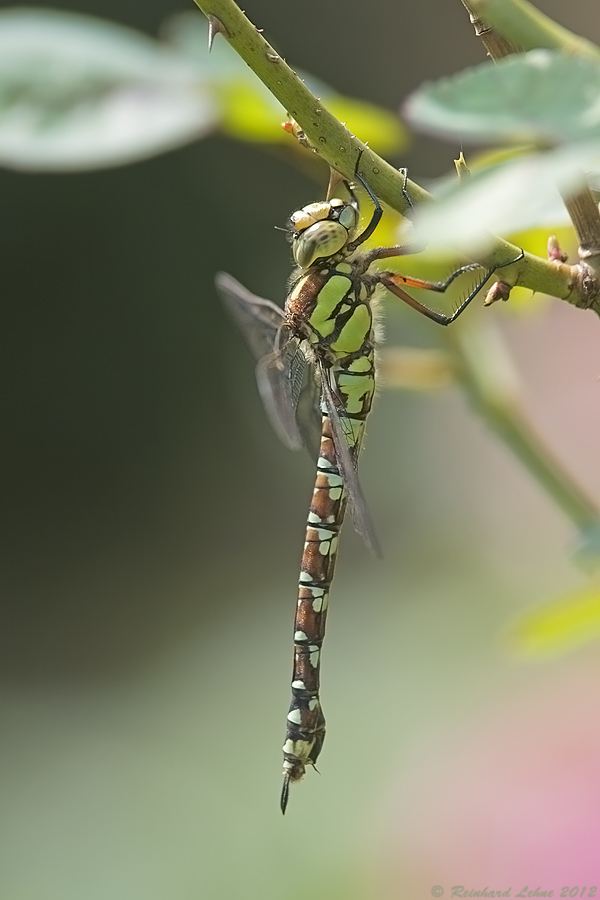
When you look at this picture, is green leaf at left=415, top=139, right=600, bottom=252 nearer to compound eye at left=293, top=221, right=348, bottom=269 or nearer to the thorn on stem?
the thorn on stem

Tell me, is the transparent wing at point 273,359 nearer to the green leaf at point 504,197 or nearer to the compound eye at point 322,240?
the compound eye at point 322,240

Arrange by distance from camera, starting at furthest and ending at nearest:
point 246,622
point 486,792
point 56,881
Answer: point 246,622, point 56,881, point 486,792

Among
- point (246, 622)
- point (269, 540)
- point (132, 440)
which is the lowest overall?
point (246, 622)

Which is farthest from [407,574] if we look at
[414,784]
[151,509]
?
[151,509]

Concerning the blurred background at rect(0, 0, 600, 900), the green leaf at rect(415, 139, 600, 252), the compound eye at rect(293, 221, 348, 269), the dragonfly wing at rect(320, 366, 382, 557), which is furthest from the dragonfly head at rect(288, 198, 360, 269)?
the green leaf at rect(415, 139, 600, 252)

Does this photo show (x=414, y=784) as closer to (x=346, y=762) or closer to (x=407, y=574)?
(x=346, y=762)

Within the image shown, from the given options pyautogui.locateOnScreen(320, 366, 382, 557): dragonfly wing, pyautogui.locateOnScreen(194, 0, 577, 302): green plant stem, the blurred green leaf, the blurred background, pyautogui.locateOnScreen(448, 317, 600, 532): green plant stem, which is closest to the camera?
pyautogui.locateOnScreen(194, 0, 577, 302): green plant stem
